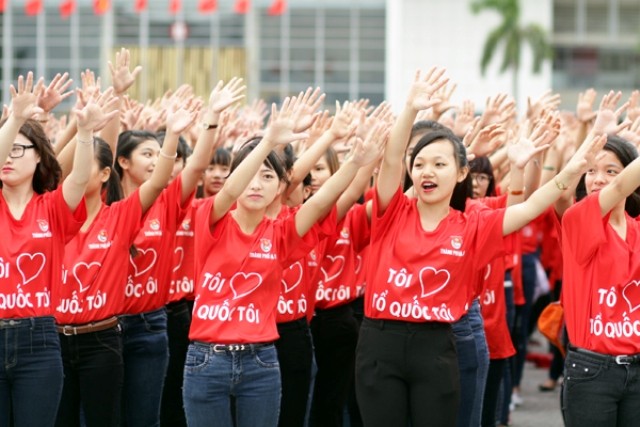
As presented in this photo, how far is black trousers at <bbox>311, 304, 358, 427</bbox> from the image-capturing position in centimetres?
752

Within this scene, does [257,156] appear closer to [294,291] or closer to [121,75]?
[294,291]

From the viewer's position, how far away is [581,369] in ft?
17.9

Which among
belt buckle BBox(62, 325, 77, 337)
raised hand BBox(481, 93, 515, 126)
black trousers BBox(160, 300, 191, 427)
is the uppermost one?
raised hand BBox(481, 93, 515, 126)

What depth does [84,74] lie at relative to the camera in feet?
23.1

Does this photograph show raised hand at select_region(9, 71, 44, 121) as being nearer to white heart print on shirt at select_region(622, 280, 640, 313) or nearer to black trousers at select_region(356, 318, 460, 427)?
black trousers at select_region(356, 318, 460, 427)

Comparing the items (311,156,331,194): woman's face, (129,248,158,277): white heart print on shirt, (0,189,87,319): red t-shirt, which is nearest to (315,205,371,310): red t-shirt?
(311,156,331,194): woman's face

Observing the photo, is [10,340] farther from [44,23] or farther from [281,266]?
[44,23]

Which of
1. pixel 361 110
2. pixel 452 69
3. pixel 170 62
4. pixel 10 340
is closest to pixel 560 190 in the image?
pixel 361 110

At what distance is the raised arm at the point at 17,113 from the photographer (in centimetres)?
562

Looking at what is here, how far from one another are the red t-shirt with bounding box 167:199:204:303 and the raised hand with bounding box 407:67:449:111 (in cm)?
238

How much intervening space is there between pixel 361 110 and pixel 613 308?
5.41 feet

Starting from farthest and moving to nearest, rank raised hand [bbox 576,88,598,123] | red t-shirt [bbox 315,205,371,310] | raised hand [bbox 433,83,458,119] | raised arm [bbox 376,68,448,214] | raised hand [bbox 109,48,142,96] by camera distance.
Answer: raised hand [bbox 576,88,598,123] < raised hand [bbox 433,83,458,119] < red t-shirt [bbox 315,205,371,310] < raised hand [bbox 109,48,142,96] < raised arm [bbox 376,68,448,214]

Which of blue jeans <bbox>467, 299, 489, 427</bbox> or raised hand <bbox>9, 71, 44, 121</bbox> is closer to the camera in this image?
raised hand <bbox>9, 71, 44, 121</bbox>

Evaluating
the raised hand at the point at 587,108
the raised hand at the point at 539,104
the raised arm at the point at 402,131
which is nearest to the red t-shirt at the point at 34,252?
the raised arm at the point at 402,131
